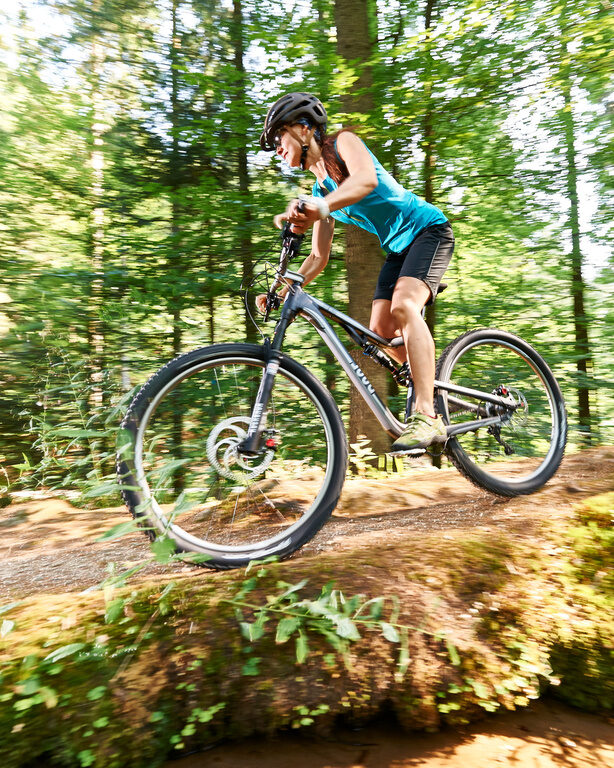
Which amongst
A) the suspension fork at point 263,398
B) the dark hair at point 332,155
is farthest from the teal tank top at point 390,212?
the suspension fork at point 263,398

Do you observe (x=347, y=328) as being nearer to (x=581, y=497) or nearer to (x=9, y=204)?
(x=581, y=497)

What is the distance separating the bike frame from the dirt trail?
0.51 meters

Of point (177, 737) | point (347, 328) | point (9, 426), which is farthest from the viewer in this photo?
point (9, 426)

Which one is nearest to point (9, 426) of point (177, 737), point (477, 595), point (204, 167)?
point (204, 167)

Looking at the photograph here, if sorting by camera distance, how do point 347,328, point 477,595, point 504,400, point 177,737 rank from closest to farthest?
point 177,737, point 477,595, point 347,328, point 504,400

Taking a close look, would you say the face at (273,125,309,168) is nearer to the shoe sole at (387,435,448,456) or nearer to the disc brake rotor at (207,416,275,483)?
the disc brake rotor at (207,416,275,483)

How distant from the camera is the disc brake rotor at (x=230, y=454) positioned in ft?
7.41

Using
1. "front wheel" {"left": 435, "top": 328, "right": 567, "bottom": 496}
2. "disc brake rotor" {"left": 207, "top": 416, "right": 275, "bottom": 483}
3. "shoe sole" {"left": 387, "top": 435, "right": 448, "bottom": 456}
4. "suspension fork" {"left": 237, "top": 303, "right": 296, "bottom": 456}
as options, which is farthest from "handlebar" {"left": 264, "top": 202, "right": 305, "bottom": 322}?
"front wheel" {"left": 435, "top": 328, "right": 567, "bottom": 496}

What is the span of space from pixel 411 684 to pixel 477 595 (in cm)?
49

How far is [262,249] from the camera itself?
562 centimetres

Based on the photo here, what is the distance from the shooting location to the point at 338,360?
2816 mm

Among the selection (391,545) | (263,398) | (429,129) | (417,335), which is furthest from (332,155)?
(429,129)

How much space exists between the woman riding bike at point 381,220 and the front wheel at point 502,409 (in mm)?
399

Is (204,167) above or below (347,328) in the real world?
above
